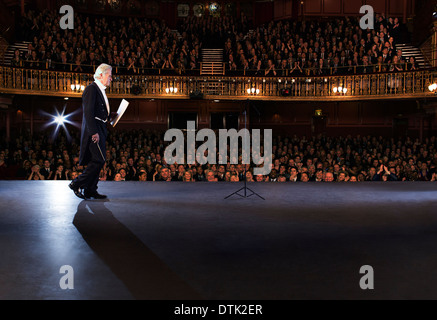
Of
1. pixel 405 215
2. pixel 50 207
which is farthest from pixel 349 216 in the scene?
pixel 50 207

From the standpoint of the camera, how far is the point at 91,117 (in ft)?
13.3

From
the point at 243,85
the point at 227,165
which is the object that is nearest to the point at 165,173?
the point at 227,165

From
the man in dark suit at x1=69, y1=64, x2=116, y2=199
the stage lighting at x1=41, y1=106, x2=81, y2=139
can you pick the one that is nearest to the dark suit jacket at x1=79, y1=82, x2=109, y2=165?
the man in dark suit at x1=69, y1=64, x2=116, y2=199

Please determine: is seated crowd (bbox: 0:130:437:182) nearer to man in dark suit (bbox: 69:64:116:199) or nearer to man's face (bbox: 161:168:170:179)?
man's face (bbox: 161:168:170:179)

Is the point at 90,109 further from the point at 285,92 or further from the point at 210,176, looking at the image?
the point at 285,92

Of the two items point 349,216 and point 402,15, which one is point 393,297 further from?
point 402,15

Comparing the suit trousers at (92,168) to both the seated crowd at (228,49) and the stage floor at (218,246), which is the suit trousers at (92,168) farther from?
the seated crowd at (228,49)

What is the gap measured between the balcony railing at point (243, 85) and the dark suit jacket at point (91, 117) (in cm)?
963

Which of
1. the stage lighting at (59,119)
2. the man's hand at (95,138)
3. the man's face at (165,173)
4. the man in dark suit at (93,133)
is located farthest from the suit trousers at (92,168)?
the stage lighting at (59,119)

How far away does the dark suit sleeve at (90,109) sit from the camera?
406 cm

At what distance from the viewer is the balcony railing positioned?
42.7 ft

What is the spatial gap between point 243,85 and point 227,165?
21.6ft

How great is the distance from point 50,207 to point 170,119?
14226 mm

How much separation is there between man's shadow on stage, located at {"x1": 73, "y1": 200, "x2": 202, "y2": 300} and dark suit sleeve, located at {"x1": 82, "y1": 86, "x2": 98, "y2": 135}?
1004 mm
